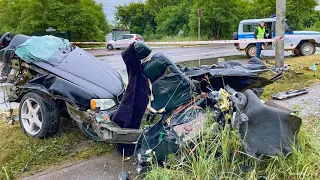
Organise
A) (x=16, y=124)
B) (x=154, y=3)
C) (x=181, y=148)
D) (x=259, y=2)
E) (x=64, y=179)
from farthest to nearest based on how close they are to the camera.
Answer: (x=154, y=3) < (x=259, y=2) < (x=16, y=124) < (x=64, y=179) < (x=181, y=148)

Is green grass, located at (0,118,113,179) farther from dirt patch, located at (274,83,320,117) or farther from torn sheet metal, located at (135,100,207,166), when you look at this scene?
dirt patch, located at (274,83,320,117)

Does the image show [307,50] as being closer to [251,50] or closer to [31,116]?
[251,50]

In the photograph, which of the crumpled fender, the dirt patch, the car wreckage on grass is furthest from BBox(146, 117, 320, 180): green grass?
the dirt patch

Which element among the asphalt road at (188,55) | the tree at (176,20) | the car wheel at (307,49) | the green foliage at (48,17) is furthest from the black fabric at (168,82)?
the tree at (176,20)

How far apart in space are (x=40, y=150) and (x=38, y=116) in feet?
1.70

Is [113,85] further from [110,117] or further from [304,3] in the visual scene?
[304,3]

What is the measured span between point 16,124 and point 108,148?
1.96m

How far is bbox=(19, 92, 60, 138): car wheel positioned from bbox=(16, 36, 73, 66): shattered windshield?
0.52 meters

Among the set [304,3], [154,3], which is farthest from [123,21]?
[304,3]

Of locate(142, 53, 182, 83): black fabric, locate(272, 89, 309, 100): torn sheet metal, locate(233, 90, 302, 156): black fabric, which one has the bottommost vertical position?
locate(272, 89, 309, 100): torn sheet metal

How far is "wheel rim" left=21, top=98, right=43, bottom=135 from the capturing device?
13.4ft

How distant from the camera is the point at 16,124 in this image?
495 centimetres

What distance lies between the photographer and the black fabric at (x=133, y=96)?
10.8 ft

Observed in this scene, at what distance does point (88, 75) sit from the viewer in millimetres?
4105
